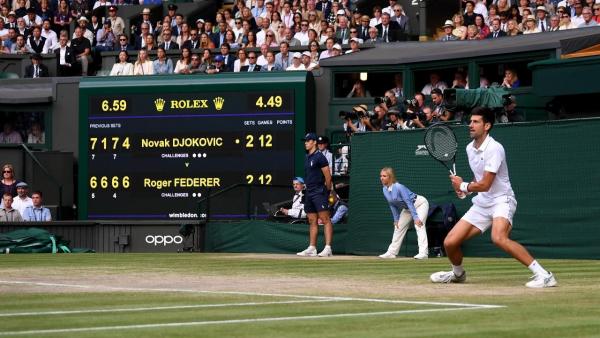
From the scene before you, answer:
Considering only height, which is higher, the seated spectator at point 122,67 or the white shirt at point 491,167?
the seated spectator at point 122,67

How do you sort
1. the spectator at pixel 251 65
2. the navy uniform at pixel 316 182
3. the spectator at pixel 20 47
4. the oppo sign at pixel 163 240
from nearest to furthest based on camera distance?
1. the navy uniform at pixel 316 182
2. the oppo sign at pixel 163 240
3. the spectator at pixel 251 65
4. the spectator at pixel 20 47

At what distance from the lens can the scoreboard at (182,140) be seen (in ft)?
85.3

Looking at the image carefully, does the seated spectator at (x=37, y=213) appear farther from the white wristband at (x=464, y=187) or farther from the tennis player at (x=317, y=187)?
the white wristband at (x=464, y=187)

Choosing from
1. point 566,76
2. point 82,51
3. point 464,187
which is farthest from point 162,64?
point 464,187

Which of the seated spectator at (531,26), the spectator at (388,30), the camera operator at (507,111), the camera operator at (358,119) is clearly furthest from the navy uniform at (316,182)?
the spectator at (388,30)

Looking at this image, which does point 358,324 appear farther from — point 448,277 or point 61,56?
point 61,56

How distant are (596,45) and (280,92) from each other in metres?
6.87

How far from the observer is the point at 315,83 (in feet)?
87.4

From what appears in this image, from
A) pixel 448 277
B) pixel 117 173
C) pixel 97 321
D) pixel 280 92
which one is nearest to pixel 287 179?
pixel 280 92

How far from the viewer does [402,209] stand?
867 inches

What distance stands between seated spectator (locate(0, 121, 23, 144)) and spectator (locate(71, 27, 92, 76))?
2067 mm

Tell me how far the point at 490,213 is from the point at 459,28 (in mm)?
14261

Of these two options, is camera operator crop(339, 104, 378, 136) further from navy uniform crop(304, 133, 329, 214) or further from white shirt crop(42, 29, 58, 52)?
white shirt crop(42, 29, 58, 52)

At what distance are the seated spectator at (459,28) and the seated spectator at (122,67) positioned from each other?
7.29 m
